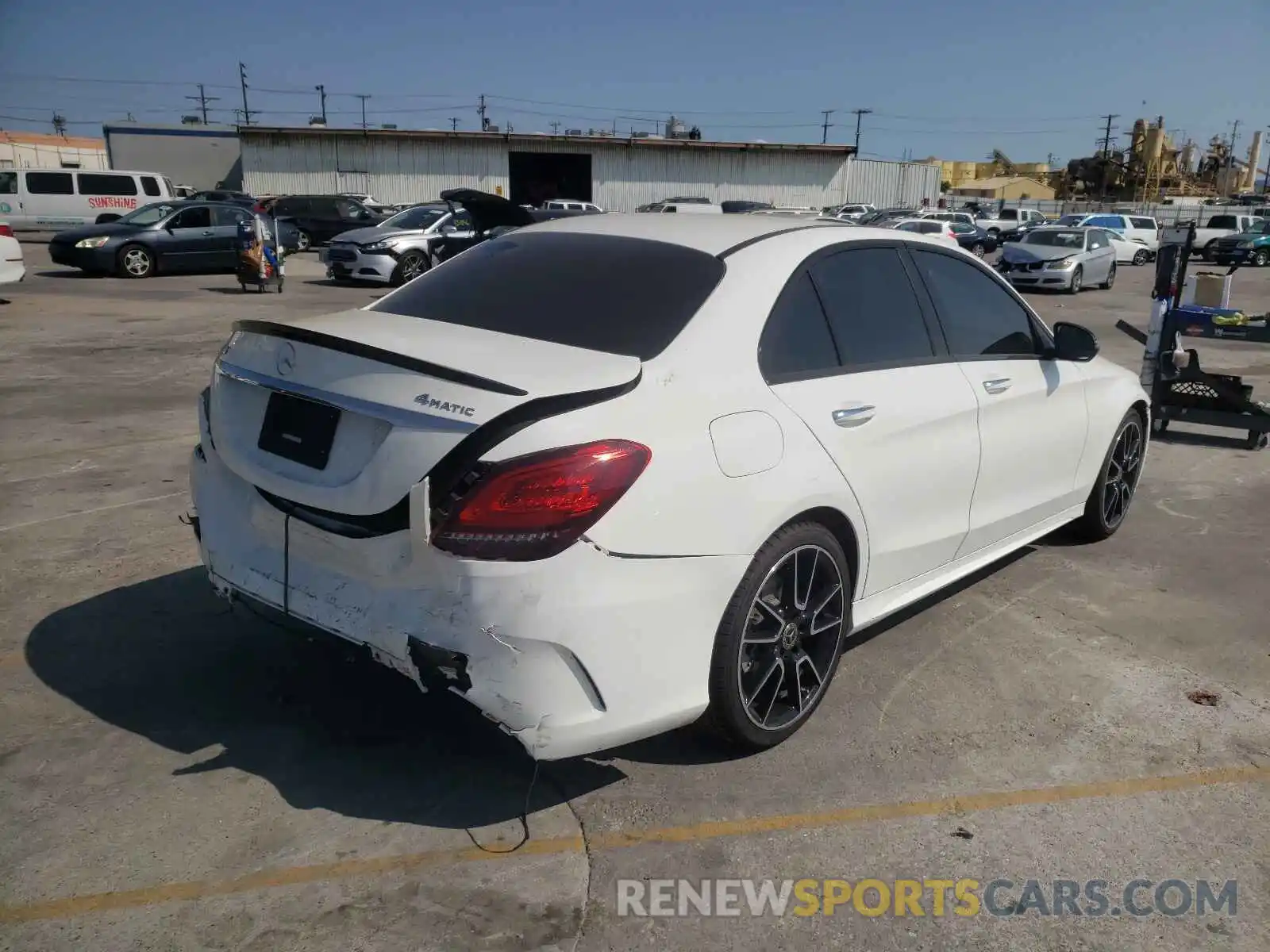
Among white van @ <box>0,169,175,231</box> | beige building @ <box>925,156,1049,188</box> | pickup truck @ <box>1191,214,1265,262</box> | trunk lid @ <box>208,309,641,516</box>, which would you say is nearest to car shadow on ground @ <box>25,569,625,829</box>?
trunk lid @ <box>208,309,641,516</box>

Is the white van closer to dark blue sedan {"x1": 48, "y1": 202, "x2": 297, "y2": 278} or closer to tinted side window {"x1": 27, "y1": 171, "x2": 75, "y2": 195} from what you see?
tinted side window {"x1": 27, "y1": 171, "x2": 75, "y2": 195}

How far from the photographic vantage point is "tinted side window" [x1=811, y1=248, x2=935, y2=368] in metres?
3.64

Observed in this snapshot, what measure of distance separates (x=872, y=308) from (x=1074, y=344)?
145 cm

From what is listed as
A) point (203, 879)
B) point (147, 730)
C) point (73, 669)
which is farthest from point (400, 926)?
point (73, 669)

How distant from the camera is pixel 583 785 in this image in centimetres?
314

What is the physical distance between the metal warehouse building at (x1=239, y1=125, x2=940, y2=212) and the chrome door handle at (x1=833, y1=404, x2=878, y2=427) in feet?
139

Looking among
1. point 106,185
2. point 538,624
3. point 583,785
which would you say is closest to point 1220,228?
point 106,185

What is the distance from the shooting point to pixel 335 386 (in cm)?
288

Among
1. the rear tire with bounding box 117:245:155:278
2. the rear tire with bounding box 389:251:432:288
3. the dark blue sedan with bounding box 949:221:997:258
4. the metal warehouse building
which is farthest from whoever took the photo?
the metal warehouse building

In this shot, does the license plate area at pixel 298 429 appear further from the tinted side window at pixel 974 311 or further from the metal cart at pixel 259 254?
the metal cart at pixel 259 254

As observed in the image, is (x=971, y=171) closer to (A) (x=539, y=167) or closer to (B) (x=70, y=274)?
(A) (x=539, y=167)

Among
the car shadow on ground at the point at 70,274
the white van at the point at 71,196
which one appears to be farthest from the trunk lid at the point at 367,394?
the white van at the point at 71,196

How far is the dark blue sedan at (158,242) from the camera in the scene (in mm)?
19672

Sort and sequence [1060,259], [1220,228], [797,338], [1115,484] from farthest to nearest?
[1220,228] < [1060,259] < [1115,484] < [797,338]
